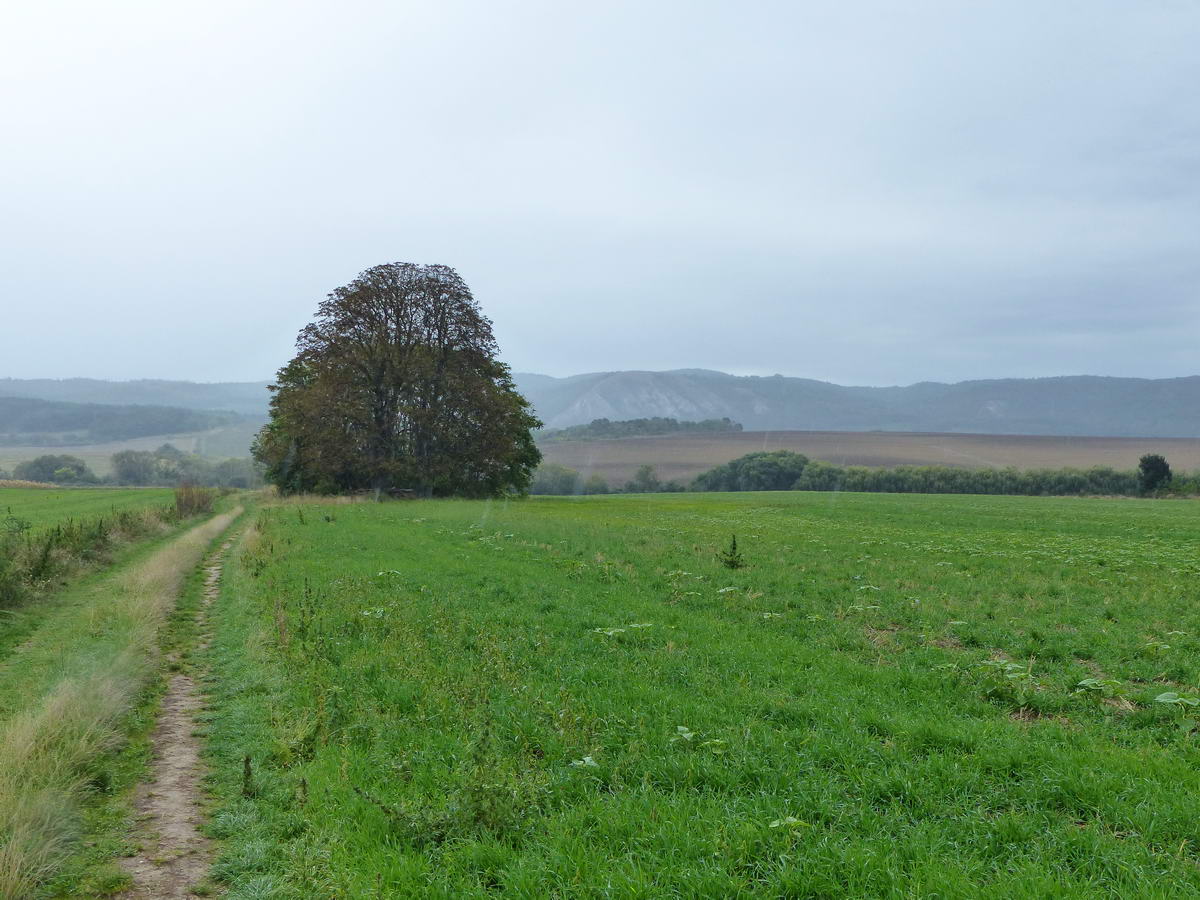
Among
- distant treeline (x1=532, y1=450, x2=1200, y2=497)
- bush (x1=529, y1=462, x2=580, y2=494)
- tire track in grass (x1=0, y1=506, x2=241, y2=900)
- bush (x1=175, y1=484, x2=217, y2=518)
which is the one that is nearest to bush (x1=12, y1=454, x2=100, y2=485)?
bush (x1=529, y1=462, x2=580, y2=494)

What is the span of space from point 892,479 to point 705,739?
11074 cm

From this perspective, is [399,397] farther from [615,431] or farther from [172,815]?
[615,431]

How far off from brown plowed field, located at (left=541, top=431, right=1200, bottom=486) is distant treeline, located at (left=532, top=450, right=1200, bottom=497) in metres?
2.71

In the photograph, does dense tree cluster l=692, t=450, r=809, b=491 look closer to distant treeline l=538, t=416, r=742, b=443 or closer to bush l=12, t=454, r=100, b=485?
distant treeline l=538, t=416, r=742, b=443

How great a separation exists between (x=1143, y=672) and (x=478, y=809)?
903 centimetres

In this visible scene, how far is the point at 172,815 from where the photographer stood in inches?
247

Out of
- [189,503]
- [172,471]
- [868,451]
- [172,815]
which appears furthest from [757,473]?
[172,815]

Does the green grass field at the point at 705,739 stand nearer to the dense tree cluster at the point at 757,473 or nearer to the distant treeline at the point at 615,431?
the dense tree cluster at the point at 757,473

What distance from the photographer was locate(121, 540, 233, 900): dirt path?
5.24 m

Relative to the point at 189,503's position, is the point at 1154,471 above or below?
above

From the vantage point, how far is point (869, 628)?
11898 millimetres

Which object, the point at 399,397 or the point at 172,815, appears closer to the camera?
the point at 172,815

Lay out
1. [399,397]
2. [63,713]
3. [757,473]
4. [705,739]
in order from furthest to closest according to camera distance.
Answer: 1. [757,473]
2. [399,397]
3. [63,713]
4. [705,739]

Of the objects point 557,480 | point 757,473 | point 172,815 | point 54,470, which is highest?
point 172,815
